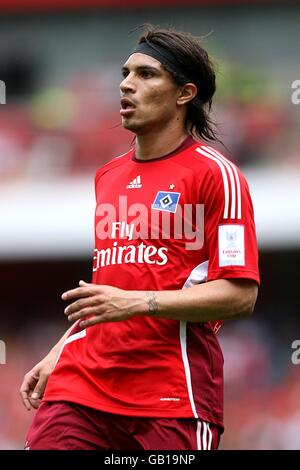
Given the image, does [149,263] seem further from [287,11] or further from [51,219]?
[287,11]

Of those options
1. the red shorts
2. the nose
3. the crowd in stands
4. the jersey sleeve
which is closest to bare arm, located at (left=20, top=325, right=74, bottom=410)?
the red shorts

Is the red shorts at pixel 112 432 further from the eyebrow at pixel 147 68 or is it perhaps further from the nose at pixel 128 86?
the eyebrow at pixel 147 68

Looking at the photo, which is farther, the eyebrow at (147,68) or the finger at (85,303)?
the eyebrow at (147,68)

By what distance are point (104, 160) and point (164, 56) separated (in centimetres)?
810

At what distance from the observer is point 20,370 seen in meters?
12.4

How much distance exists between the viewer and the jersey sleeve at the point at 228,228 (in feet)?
14.1

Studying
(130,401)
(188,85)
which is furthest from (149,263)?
(188,85)

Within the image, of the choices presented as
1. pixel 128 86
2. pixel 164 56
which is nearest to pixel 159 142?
pixel 128 86

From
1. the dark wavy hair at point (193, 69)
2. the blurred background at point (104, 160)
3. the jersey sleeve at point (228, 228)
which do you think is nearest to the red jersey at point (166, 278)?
the jersey sleeve at point (228, 228)

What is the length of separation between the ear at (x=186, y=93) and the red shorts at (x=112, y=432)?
4.62ft

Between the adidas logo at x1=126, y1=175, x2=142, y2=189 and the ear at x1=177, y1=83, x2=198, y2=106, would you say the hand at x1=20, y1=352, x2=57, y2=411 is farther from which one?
the ear at x1=177, y1=83, x2=198, y2=106

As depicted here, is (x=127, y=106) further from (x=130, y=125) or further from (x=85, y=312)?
(x=85, y=312)

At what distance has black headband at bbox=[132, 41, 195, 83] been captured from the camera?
473 centimetres
